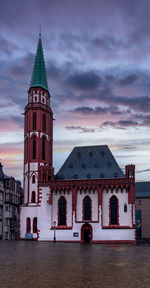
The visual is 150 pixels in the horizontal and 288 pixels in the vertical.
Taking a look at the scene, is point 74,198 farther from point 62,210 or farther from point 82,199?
point 62,210

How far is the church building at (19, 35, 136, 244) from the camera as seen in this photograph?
234 ft

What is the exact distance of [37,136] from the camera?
3258 inches

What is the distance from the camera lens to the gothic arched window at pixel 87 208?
72938mm

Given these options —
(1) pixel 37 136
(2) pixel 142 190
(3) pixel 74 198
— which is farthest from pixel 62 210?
(2) pixel 142 190

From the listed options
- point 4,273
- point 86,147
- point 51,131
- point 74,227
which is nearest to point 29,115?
point 51,131

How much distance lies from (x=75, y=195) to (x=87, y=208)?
12.0ft

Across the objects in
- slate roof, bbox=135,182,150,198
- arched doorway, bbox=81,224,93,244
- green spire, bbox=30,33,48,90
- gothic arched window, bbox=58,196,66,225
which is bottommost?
arched doorway, bbox=81,224,93,244

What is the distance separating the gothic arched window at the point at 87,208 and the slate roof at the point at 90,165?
5.26 meters

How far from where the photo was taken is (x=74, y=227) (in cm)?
7281

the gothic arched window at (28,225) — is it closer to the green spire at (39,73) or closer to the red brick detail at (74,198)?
the red brick detail at (74,198)

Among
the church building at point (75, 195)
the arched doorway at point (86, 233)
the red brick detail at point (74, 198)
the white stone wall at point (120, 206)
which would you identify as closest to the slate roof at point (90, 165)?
the church building at point (75, 195)

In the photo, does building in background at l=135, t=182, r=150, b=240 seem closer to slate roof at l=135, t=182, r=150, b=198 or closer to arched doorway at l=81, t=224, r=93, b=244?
slate roof at l=135, t=182, r=150, b=198

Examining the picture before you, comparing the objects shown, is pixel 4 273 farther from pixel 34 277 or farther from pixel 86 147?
pixel 86 147

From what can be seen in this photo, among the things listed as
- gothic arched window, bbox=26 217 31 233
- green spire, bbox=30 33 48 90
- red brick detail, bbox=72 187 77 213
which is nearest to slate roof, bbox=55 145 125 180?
red brick detail, bbox=72 187 77 213
